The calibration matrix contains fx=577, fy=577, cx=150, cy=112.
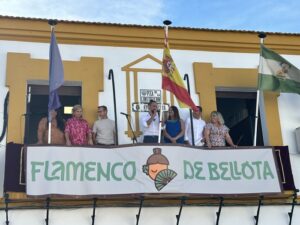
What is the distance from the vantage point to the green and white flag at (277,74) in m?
9.83

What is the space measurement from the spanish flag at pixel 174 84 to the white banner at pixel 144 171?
2.40 feet

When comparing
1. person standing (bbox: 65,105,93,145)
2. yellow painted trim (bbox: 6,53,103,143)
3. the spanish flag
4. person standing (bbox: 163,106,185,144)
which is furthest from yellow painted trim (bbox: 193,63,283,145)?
person standing (bbox: 65,105,93,145)

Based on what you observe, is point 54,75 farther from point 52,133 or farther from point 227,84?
point 227,84

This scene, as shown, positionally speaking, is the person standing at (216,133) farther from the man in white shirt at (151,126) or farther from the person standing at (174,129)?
the man in white shirt at (151,126)

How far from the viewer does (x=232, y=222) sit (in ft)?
29.0

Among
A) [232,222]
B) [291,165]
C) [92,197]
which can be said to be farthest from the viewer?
[291,165]

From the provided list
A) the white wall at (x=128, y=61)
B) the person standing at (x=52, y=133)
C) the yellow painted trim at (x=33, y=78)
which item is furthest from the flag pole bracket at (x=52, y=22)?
the person standing at (x=52, y=133)

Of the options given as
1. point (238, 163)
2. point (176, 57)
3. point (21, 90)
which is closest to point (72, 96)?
point (21, 90)

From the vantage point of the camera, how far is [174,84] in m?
8.95

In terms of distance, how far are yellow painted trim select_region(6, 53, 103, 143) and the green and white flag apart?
2767 mm

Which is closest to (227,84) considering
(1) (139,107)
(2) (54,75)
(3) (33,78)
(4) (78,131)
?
(1) (139,107)

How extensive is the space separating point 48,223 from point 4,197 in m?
0.73

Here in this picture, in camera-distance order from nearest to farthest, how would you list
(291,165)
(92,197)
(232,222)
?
1. (92,197)
2. (232,222)
3. (291,165)

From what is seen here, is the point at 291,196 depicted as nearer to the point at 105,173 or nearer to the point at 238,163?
the point at 238,163
